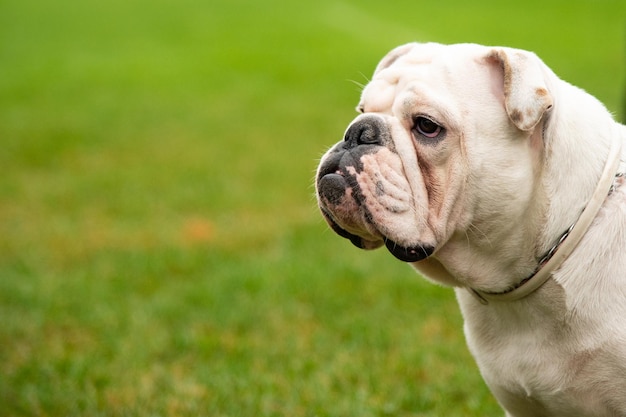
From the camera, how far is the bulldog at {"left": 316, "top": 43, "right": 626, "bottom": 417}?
3031 mm

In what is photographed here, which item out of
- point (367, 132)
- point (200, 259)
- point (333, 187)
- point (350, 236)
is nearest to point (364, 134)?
point (367, 132)

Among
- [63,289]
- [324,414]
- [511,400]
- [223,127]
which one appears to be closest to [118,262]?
[63,289]

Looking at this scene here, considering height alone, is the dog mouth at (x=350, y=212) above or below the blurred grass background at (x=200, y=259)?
above

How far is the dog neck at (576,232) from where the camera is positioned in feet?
10.0

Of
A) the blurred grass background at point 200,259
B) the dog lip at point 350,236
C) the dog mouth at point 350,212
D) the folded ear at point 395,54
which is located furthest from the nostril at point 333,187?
the blurred grass background at point 200,259

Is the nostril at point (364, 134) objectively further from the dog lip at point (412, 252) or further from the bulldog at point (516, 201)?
the dog lip at point (412, 252)

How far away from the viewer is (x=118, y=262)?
741cm

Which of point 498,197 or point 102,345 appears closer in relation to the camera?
point 498,197

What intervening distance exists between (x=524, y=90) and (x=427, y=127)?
36 centimetres

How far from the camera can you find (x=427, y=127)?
3109mm

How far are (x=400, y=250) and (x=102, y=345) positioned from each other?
3197mm

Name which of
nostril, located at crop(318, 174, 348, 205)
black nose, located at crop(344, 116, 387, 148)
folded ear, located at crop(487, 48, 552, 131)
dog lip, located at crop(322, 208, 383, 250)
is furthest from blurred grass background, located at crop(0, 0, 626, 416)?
folded ear, located at crop(487, 48, 552, 131)

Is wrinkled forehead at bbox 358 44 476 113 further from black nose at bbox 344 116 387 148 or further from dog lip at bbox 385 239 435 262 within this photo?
dog lip at bbox 385 239 435 262

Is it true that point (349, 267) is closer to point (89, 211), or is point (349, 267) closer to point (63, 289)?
point (63, 289)
